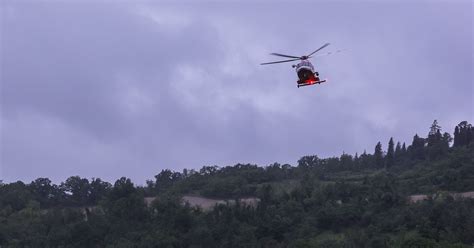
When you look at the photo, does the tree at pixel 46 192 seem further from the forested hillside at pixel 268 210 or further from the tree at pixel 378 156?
the tree at pixel 378 156

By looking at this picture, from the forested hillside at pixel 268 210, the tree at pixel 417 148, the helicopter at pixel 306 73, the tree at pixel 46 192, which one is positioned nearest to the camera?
the helicopter at pixel 306 73

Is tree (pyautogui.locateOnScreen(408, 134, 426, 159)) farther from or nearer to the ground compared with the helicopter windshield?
farther from the ground

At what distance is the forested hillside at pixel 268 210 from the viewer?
310ft

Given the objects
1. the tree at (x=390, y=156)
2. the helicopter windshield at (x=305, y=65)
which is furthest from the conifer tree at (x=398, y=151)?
the helicopter windshield at (x=305, y=65)

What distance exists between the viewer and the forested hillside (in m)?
94.6

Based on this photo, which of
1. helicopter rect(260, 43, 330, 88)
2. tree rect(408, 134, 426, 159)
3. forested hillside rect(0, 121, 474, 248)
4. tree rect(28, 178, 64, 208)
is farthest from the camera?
tree rect(408, 134, 426, 159)

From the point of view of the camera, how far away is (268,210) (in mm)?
107062

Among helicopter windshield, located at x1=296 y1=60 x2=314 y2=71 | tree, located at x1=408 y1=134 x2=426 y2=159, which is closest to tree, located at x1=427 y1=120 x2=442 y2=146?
tree, located at x1=408 y1=134 x2=426 y2=159

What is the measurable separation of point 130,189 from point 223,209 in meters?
13.2

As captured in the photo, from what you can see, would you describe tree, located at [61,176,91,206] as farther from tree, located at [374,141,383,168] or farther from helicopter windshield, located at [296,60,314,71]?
helicopter windshield, located at [296,60,314,71]

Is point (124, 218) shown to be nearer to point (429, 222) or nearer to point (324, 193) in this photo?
point (324, 193)

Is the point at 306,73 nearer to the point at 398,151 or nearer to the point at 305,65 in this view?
the point at 305,65

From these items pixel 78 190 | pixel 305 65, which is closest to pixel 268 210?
pixel 78 190

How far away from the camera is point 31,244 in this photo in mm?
101312
